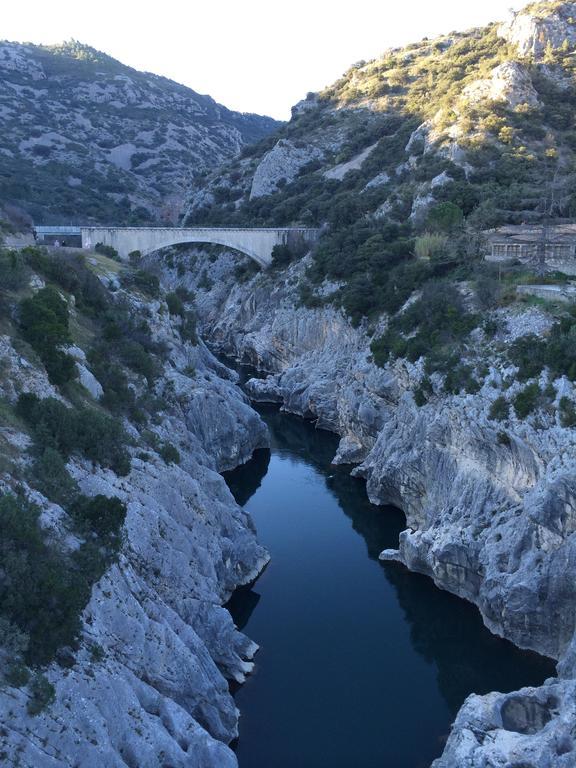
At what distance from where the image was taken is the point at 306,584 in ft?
105

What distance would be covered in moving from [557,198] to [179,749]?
50695mm

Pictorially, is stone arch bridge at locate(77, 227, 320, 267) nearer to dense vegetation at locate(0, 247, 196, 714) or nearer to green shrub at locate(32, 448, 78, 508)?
dense vegetation at locate(0, 247, 196, 714)

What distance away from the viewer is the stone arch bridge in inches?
2668

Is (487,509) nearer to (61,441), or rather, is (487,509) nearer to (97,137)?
(61,441)

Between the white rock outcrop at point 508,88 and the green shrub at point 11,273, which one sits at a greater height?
the white rock outcrop at point 508,88

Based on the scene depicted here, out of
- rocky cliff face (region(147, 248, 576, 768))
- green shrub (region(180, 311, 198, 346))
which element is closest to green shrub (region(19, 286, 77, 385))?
rocky cliff face (region(147, 248, 576, 768))

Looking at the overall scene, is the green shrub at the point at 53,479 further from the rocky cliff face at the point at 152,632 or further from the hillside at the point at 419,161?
the hillside at the point at 419,161

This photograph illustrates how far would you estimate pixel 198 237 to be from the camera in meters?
74.2

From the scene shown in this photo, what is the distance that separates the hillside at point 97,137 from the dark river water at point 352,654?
64789 mm

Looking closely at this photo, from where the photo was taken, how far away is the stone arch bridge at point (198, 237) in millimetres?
67769

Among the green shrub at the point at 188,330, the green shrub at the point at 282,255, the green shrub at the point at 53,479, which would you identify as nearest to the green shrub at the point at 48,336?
the green shrub at the point at 53,479

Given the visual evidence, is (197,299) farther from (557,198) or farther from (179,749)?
(179,749)

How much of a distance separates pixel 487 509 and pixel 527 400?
502 centimetres

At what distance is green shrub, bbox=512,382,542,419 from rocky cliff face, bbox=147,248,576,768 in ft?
1.43
